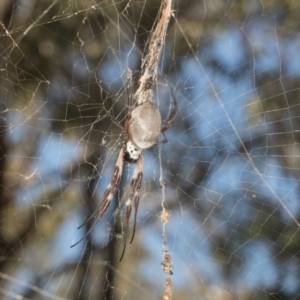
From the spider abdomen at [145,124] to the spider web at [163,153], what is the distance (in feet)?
0.99

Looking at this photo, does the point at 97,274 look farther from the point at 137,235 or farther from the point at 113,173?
the point at 113,173

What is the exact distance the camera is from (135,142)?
59.0 inches

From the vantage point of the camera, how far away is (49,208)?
2.10 m

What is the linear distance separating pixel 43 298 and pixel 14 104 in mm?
870

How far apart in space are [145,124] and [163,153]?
2.25 ft

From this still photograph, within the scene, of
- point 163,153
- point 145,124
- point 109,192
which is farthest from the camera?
point 163,153

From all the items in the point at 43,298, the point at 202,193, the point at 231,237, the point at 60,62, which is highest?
the point at 60,62

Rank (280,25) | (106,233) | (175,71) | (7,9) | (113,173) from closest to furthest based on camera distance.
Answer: (113,173)
(7,9)
(106,233)
(175,71)
(280,25)

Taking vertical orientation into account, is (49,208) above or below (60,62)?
below

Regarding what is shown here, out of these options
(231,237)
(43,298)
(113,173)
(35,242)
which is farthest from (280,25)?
(43,298)

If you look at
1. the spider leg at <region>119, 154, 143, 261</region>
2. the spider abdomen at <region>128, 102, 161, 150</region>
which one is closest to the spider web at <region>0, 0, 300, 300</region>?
the spider leg at <region>119, 154, 143, 261</region>

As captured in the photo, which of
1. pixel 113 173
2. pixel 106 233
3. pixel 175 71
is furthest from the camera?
pixel 175 71

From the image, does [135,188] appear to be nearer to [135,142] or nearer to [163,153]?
[135,142]

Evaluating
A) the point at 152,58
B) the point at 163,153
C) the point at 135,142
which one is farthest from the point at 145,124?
the point at 163,153
